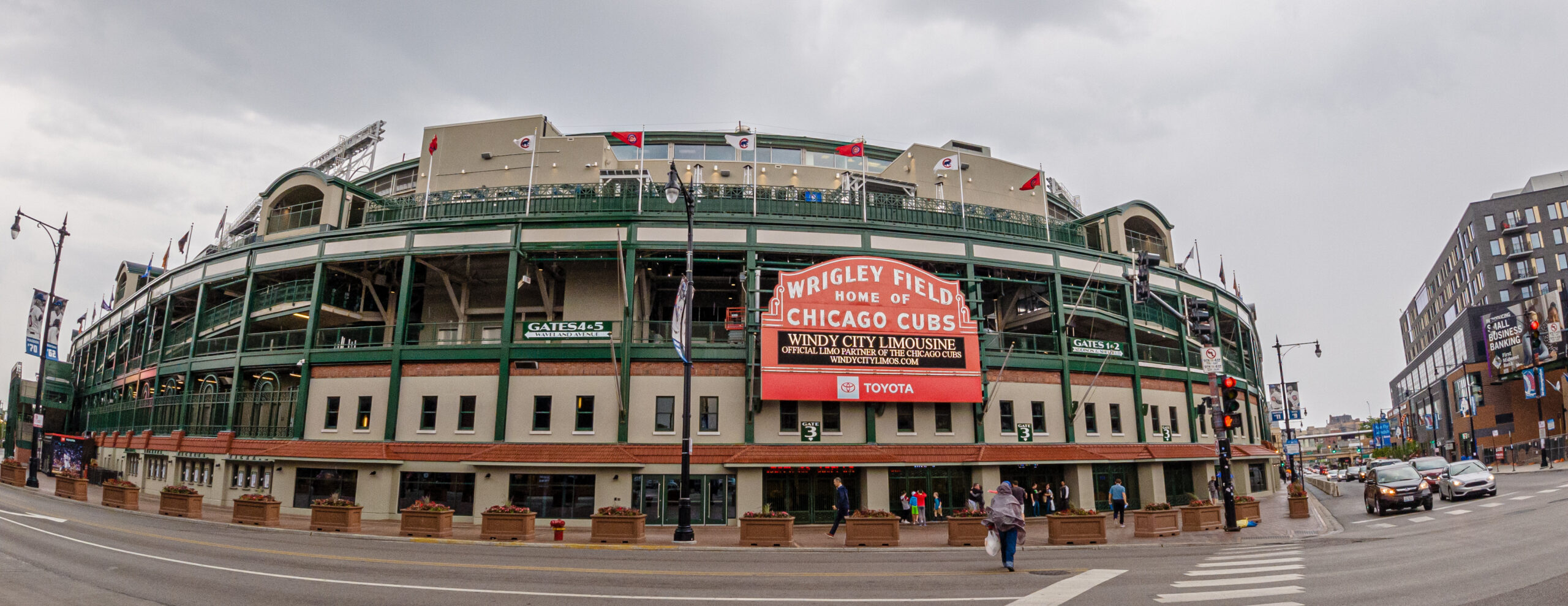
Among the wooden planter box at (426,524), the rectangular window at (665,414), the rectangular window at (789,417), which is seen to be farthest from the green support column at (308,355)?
the rectangular window at (789,417)

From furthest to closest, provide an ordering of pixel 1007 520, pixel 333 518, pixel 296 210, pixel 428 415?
pixel 296 210
pixel 428 415
pixel 333 518
pixel 1007 520

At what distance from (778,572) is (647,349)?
15.9 meters

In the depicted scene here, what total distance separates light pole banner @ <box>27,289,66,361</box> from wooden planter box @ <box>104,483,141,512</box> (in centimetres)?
1838

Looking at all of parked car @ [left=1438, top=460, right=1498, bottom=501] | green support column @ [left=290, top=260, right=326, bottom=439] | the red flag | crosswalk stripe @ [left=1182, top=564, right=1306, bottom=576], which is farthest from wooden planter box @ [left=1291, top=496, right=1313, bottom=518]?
green support column @ [left=290, top=260, right=326, bottom=439]

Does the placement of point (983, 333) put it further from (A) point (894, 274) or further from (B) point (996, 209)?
(B) point (996, 209)

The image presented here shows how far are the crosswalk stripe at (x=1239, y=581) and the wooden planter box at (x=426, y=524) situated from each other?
1982 centimetres

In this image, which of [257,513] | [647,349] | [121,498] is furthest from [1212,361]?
[121,498]

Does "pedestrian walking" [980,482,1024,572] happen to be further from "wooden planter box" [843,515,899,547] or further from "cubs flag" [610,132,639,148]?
"cubs flag" [610,132,639,148]

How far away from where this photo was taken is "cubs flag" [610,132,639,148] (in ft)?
105

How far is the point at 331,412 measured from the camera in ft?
103

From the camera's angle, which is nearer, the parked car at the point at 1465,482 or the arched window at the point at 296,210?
the parked car at the point at 1465,482

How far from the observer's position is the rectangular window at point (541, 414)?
97.0ft

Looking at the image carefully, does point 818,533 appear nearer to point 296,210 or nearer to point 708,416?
point 708,416

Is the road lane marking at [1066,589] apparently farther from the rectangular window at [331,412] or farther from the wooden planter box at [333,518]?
the rectangular window at [331,412]
